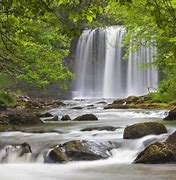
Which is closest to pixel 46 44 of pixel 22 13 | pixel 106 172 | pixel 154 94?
pixel 154 94

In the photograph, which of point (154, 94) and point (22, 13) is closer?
point (22, 13)

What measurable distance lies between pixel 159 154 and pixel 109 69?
3190 centimetres

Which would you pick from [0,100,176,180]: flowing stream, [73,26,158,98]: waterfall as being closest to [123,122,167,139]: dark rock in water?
[0,100,176,180]: flowing stream

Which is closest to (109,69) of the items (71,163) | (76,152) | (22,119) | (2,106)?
(2,106)

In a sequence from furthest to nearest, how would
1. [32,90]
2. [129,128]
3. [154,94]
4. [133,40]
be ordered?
[32,90]
[154,94]
[133,40]
[129,128]

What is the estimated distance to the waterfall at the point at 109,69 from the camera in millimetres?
37500

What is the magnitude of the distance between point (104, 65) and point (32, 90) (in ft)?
26.1

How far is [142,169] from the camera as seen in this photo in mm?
7434

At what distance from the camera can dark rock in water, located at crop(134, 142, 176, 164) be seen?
7.94 metres

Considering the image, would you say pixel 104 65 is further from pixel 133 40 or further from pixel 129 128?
pixel 129 128

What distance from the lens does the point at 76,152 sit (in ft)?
28.3

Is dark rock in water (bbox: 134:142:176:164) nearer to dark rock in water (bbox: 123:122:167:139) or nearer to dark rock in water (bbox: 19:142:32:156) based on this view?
dark rock in water (bbox: 123:122:167:139)

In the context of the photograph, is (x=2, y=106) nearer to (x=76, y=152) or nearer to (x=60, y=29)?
(x=76, y=152)

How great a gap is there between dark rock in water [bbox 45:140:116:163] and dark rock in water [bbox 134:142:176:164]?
90cm
